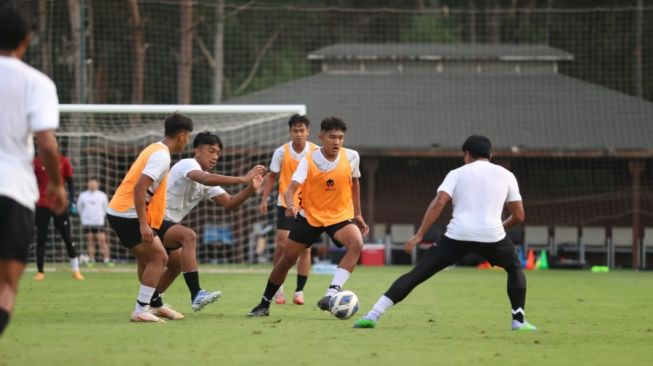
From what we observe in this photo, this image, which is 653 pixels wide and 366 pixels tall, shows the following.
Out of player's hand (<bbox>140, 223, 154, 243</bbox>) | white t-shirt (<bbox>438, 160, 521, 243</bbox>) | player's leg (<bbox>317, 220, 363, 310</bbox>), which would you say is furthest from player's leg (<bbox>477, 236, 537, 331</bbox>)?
player's hand (<bbox>140, 223, 154, 243</bbox>)

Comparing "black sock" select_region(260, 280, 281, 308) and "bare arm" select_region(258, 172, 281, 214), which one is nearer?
"black sock" select_region(260, 280, 281, 308)

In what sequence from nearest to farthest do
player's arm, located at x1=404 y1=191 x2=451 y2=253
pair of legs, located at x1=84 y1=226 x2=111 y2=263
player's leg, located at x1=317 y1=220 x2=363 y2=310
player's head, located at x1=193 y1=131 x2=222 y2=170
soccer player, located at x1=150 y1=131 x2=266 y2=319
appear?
player's arm, located at x1=404 y1=191 x2=451 y2=253
soccer player, located at x1=150 y1=131 x2=266 y2=319
player's leg, located at x1=317 y1=220 x2=363 y2=310
player's head, located at x1=193 y1=131 x2=222 y2=170
pair of legs, located at x1=84 y1=226 x2=111 y2=263

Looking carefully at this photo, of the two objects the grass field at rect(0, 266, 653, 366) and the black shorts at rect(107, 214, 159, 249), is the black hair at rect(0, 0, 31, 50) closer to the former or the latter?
the grass field at rect(0, 266, 653, 366)

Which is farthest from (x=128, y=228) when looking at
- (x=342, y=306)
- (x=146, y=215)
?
(x=342, y=306)

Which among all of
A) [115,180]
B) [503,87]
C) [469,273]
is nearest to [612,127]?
[503,87]

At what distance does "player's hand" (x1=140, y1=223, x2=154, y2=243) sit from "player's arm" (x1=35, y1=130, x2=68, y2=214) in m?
3.55

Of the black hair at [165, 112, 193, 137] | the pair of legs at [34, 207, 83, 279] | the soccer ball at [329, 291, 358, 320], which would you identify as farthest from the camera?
the pair of legs at [34, 207, 83, 279]

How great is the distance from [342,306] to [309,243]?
88 centimetres

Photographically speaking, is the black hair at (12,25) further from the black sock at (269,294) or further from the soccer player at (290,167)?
the soccer player at (290,167)

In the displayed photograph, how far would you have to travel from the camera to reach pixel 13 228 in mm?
7426

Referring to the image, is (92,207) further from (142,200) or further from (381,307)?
(381,307)

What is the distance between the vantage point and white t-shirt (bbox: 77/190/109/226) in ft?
88.6

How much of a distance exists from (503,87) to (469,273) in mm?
13334

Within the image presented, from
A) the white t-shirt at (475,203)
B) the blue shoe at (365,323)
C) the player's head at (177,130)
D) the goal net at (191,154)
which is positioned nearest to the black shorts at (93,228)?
the goal net at (191,154)
